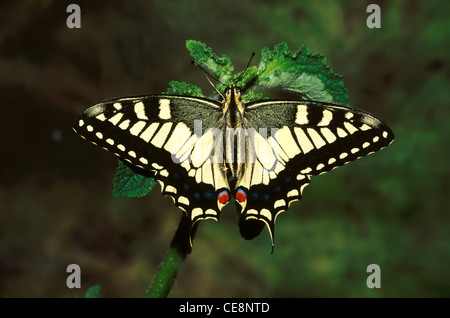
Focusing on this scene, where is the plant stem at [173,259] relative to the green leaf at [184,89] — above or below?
below

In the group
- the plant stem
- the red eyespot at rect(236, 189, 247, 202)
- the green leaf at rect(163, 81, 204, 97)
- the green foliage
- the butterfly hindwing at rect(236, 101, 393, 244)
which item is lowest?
the plant stem

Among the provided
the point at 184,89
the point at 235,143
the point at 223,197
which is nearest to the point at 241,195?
the point at 223,197

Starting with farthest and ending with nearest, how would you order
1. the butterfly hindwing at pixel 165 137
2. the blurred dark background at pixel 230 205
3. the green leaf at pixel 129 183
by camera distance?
1. the blurred dark background at pixel 230 205
2. the butterfly hindwing at pixel 165 137
3. the green leaf at pixel 129 183

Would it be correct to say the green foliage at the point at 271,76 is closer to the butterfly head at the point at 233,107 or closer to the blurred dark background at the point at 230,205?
the butterfly head at the point at 233,107

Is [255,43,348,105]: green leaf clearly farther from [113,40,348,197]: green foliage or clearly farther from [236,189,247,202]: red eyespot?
[236,189,247,202]: red eyespot

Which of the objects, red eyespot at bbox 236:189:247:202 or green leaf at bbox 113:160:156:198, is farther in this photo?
red eyespot at bbox 236:189:247:202

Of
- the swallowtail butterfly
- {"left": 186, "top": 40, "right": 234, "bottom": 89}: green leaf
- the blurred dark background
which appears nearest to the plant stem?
the swallowtail butterfly

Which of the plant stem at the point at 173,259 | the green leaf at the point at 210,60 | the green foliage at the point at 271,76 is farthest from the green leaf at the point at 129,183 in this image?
the green leaf at the point at 210,60
